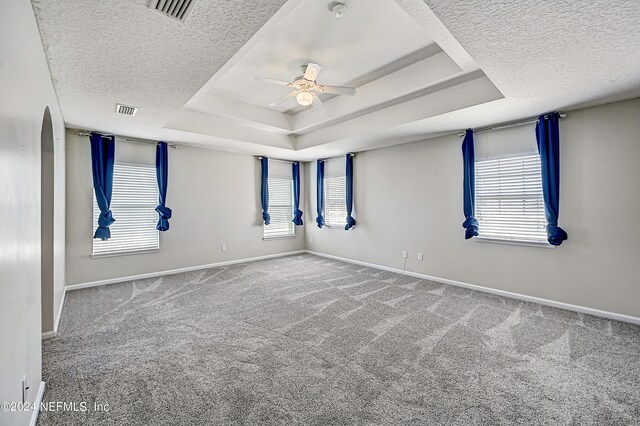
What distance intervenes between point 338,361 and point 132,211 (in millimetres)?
4513

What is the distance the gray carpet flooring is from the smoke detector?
121 inches

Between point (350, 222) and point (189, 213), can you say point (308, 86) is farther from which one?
point (189, 213)

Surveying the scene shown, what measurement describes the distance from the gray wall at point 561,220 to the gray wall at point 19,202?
16.1 ft

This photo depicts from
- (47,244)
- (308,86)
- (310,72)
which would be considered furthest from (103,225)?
(310,72)

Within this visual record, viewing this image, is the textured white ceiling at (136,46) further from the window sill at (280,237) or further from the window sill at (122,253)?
the window sill at (280,237)

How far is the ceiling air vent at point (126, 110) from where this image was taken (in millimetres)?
3406

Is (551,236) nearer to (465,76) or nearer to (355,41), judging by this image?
(465,76)

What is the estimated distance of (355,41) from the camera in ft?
10.0

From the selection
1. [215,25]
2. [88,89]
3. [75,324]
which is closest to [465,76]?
[215,25]

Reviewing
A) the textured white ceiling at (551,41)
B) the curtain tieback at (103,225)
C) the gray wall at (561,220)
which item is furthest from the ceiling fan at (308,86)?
the curtain tieback at (103,225)

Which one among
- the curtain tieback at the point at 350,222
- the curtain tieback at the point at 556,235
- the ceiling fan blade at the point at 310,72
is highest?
the ceiling fan blade at the point at 310,72

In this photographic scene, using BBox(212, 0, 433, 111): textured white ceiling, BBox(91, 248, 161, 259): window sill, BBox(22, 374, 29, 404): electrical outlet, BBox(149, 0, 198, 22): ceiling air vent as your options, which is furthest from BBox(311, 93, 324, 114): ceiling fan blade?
BBox(91, 248, 161, 259): window sill

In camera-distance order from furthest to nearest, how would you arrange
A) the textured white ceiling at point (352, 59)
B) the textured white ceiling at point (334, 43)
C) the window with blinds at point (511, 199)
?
the window with blinds at point (511, 199)
the textured white ceiling at point (334, 43)
the textured white ceiling at point (352, 59)

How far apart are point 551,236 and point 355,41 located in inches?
133
